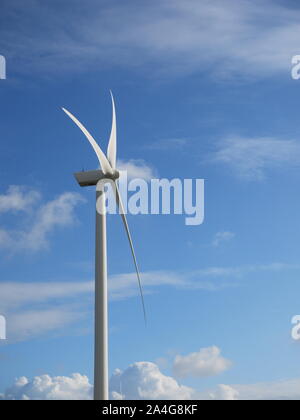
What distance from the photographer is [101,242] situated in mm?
41781

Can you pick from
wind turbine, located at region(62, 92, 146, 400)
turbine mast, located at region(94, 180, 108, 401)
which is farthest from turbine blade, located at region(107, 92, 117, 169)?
turbine mast, located at region(94, 180, 108, 401)

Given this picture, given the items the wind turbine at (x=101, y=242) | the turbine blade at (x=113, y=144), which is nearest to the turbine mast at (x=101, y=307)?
the wind turbine at (x=101, y=242)

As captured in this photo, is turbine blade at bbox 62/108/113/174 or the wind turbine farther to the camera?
turbine blade at bbox 62/108/113/174

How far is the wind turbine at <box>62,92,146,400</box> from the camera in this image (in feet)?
128

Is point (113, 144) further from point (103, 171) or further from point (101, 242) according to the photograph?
point (101, 242)

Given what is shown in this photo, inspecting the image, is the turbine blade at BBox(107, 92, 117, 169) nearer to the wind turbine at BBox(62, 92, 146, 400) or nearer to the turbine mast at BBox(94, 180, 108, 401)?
the wind turbine at BBox(62, 92, 146, 400)

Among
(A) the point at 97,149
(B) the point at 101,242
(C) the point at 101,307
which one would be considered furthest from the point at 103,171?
(C) the point at 101,307

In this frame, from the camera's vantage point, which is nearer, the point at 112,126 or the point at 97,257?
the point at 97,257
